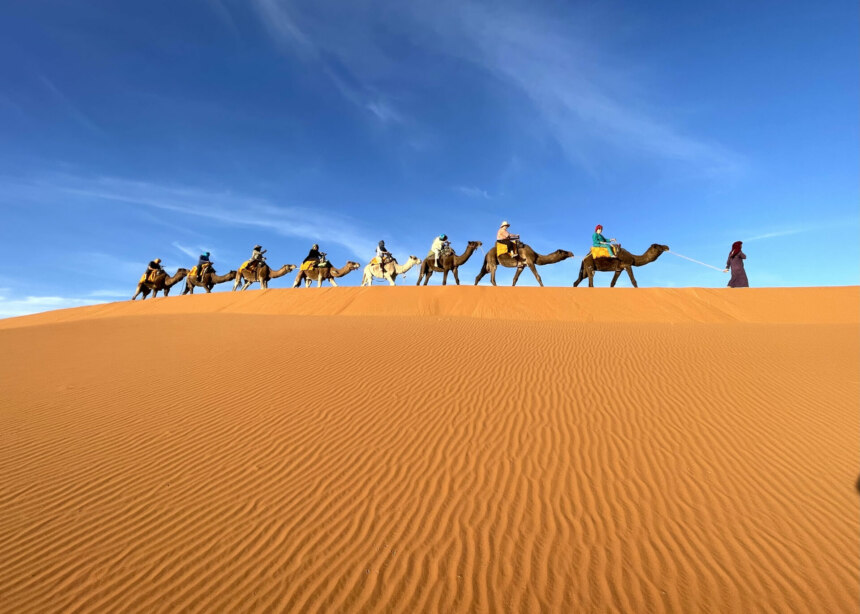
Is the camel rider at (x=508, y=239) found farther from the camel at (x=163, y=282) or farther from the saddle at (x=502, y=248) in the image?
the camel at (x=163, y=282)

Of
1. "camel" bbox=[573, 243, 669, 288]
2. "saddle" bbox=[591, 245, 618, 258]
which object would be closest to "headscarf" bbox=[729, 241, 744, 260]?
"camel" bbox=[573, 243, 669, 288]

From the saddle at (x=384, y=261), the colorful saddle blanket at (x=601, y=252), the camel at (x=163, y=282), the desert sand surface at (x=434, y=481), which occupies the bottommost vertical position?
the desert sand surface at (x=434, y=481)

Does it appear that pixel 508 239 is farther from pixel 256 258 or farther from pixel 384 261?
pixel 256 258

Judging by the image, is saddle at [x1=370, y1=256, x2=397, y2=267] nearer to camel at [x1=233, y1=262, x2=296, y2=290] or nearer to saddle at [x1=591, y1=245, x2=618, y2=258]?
camel at [x1=233, y1=262, x2=296, y2=290]

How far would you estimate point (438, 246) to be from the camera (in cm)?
2297

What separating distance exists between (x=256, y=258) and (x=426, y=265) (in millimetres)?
11394

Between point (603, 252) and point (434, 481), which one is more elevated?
point (603, 252)

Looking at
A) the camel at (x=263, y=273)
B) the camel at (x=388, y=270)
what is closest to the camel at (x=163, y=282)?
the camel at (x=263, y=273)

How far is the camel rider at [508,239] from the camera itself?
20625 millimetres

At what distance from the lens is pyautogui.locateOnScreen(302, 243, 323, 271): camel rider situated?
84.2ft

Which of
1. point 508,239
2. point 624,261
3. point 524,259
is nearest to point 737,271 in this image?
point 624,261

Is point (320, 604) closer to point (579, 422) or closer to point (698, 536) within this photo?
point (698, 536)

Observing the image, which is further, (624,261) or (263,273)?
(263,273)

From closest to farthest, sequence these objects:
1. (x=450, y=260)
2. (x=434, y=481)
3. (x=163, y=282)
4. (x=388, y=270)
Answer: (x=434, y=481) < (x=450, y=260) < (x=388, y=270) < (x=163, y=282)
